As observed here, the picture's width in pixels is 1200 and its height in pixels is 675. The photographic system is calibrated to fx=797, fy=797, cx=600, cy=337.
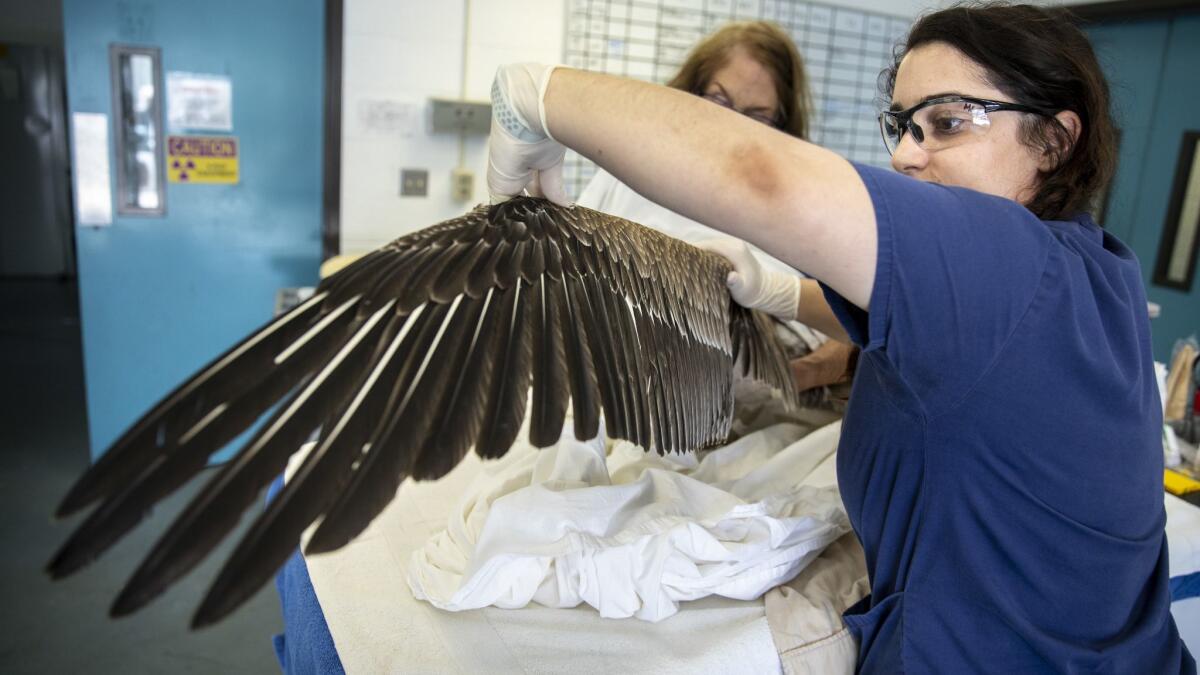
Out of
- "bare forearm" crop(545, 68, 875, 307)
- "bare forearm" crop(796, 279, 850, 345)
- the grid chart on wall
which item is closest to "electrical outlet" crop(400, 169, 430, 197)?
the grid chart on wall

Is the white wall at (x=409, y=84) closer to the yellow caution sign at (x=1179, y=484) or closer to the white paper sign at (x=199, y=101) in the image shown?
the white paper sign at (x=199, y=101)

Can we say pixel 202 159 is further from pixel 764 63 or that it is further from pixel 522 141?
pixel 522 141

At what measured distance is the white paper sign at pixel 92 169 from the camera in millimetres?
3086

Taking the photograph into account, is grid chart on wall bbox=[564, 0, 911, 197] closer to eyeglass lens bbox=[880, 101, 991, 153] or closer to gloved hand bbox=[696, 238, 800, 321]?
gloved hand bbox=[696, 238, 800, 321]

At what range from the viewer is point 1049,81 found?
0.96 m

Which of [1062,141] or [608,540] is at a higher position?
[1062,141]

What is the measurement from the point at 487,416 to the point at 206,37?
2984mm

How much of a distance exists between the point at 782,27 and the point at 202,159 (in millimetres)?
2781

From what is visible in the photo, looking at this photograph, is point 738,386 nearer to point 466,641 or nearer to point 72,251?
point 466,641

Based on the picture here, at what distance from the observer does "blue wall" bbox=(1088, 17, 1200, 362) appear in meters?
3.99

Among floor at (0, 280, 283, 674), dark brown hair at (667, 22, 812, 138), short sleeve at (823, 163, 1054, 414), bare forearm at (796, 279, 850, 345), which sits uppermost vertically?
dark brown hair at (667, 22, 812, 138)

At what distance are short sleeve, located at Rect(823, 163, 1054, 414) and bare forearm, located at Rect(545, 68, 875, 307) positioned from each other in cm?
2

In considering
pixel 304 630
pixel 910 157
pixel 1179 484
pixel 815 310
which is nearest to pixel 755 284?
pixel 815 310

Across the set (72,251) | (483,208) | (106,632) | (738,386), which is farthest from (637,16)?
(72,251)
